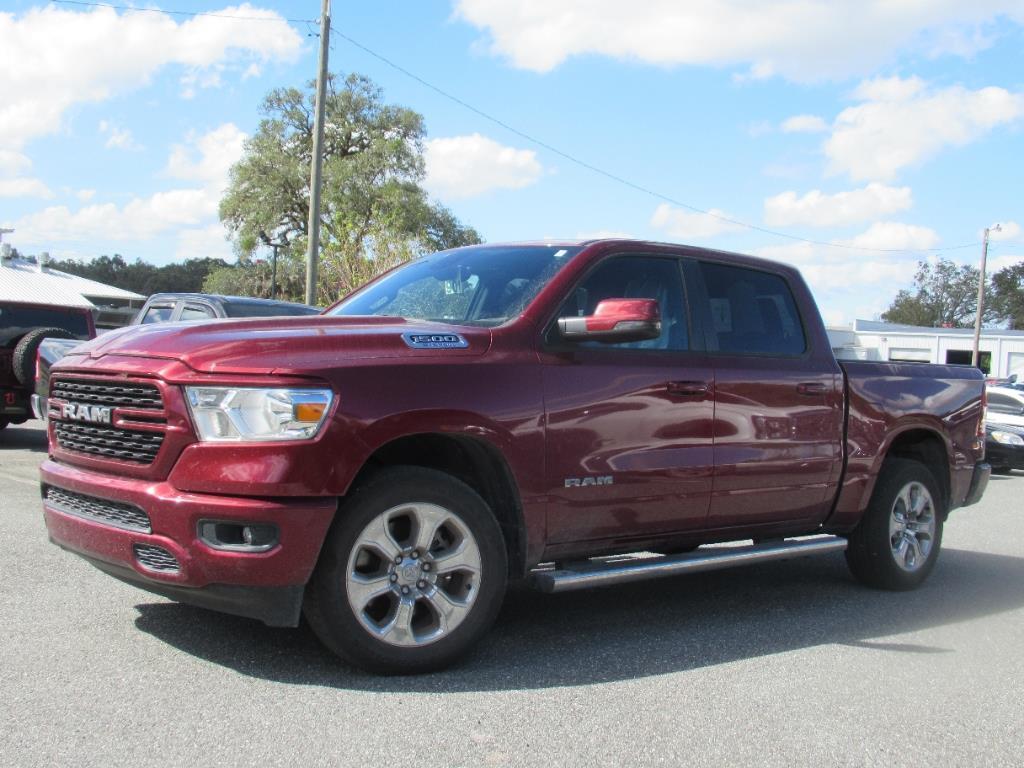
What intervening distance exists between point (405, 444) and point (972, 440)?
14.2 ft

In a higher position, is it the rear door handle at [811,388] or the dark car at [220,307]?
the dark car at [220,307]

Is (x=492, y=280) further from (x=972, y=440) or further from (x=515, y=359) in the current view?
(x=972, y=440)

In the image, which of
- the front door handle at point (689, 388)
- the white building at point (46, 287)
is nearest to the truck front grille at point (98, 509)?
the front door handle at point (689, 388)

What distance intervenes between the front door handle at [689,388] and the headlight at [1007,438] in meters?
12.4

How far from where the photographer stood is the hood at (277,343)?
156 inches

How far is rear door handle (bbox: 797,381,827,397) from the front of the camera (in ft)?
19.0

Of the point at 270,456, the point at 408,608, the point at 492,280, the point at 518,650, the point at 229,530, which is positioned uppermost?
the point at 492,280

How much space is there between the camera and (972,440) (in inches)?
276

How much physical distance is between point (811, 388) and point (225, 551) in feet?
11.1

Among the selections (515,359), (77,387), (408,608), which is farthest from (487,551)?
(77,387)

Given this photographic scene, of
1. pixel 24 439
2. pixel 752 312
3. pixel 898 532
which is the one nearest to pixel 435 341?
pixel 752 312

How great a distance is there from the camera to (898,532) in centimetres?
652

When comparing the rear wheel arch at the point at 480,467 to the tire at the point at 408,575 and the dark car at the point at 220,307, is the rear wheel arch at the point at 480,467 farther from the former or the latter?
the dark car at the point at 220,307

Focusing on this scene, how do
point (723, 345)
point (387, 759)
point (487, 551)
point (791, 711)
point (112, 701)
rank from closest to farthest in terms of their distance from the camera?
point (387, 759), point (112, 701), point (791, 711), point (487, 551), point (723, 345)
